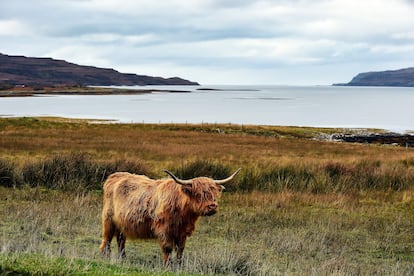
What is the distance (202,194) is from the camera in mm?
7551

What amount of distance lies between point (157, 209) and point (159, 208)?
47 millimetres

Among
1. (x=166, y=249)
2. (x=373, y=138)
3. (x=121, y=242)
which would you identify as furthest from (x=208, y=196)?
(x=373, y=138)

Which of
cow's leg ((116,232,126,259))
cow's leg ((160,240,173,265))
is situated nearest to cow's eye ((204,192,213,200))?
cow's leg ((160,240,173,265))

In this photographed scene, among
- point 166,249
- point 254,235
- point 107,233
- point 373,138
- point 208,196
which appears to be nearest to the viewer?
point 208,196

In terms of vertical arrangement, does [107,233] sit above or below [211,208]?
below

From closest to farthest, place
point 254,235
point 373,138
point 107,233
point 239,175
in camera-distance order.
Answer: point 107,233 < point 254,235 < point 239,175 < point 373,138

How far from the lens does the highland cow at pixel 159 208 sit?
301 inches

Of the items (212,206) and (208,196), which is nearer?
(212,206)

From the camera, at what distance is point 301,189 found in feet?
56.4

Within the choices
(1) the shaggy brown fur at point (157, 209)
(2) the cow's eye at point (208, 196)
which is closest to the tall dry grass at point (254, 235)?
(1) the shaggy brown fur at point (157, 209)

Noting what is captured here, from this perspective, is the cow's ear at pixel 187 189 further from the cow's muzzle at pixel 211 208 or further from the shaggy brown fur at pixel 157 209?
the cow's muzzle at pixel 211 208

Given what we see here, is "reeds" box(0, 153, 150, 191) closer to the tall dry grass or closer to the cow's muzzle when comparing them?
the tall dry grass

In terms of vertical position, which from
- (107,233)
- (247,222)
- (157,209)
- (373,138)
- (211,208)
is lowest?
(373,138)

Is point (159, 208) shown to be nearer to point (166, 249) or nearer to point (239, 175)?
point (166, 249)
